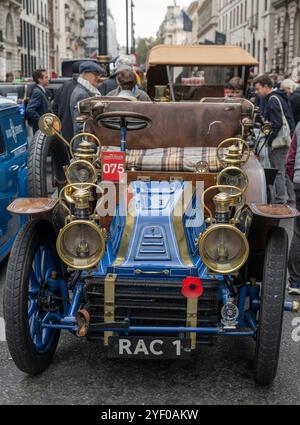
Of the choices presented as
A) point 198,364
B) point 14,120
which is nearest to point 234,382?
point 198,364

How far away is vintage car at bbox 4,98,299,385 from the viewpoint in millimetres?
3531

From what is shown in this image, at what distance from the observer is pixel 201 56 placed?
1233 centimetres

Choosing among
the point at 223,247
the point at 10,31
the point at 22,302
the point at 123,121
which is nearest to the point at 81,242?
the point at 22,302

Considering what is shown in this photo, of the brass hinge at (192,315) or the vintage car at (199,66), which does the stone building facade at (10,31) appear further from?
the brass hinge at (192,315)

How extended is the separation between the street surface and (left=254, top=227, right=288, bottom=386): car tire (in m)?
0.22

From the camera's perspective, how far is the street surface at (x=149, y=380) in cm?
362

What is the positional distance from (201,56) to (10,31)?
40.9 m

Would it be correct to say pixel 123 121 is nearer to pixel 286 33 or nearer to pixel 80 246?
pixel 80 246

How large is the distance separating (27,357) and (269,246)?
5.05 feet

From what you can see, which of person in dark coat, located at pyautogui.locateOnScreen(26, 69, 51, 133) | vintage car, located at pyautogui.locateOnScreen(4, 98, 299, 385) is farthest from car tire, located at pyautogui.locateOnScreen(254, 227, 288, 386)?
person in dark coat, located at pyautogui.locateOnScreen(26, 69, 51, 133)

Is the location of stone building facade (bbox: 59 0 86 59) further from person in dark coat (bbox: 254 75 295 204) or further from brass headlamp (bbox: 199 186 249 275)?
brass headlamp (bbox: 199 186 249 275)

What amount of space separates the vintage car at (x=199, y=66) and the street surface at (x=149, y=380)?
7.77m

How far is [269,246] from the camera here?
3668 millimetres

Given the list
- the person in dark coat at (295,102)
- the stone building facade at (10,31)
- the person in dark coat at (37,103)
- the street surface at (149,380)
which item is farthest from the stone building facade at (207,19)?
the street surface at (149,380)
